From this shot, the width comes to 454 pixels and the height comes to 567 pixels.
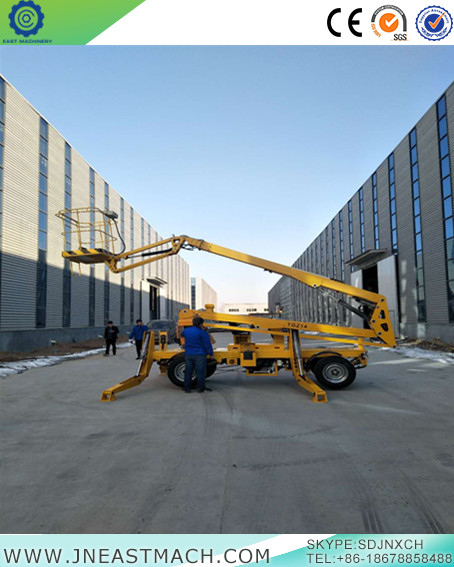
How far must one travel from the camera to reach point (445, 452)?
460 centimetres

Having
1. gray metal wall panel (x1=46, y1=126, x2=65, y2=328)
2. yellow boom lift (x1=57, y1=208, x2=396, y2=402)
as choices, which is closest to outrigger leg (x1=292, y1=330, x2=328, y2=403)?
yellow boom lift (x1=57, y1=208, x2=396, y2=402)

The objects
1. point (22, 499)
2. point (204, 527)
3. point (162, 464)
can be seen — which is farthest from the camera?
point (162, 464)

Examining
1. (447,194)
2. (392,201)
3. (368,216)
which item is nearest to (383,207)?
(392,201)

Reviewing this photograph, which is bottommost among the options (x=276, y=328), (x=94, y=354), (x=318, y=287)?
(x=94, y=354)

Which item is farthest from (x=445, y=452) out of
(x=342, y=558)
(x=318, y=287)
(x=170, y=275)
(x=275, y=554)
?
(x=170, y=275)

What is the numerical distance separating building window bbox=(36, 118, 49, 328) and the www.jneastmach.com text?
1951 cm

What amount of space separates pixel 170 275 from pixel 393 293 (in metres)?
40.6

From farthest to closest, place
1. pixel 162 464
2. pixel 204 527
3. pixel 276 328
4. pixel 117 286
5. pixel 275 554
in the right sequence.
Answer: pixel 117 286
pixel 276 328
pixel 162 464
pixel 204 527
pixel 275 554

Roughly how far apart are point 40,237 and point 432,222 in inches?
877

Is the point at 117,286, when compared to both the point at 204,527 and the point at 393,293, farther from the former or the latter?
the point at 204,527

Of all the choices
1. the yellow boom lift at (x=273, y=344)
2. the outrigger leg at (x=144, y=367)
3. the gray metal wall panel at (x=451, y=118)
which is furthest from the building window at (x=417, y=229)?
the outrigger leg at (x=144, y=367)

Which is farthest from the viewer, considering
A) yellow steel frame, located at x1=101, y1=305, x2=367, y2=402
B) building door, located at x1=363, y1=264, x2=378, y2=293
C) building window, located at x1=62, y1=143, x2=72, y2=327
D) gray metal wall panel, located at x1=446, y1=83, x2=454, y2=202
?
building door, located at x1=363, y1=264, x2=378, y2=293

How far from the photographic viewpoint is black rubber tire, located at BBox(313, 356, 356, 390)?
8.74 meters

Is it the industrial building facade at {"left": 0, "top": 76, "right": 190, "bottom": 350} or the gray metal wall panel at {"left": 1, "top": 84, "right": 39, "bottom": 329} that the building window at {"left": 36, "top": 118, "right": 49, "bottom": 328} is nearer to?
the industrial building facade at {"left": 0, "top": 76, "right": 190, "bottom": 350}
